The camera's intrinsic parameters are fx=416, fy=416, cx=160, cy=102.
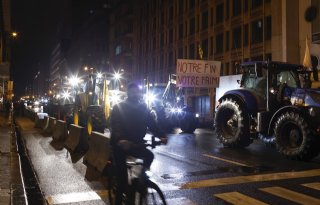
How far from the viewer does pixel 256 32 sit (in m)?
38.1

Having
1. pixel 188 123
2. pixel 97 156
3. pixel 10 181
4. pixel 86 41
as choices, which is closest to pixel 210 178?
pixel 97 156

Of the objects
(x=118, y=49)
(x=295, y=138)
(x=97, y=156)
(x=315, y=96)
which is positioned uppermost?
(x=118, y=49)

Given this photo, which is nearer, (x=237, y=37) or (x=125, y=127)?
(x=125, y=127)

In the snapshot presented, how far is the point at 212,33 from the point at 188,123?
Answer: 24.9 metres

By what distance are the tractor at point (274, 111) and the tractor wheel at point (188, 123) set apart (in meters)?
7.24

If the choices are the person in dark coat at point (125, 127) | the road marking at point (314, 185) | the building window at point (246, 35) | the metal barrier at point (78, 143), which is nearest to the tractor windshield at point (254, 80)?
the road marking at point (314, 185)

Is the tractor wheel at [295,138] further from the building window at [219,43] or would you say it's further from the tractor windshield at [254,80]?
the building window at [219,43]

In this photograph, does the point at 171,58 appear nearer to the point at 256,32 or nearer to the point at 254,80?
the point at 256,32

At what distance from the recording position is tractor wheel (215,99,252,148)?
13.6 meters

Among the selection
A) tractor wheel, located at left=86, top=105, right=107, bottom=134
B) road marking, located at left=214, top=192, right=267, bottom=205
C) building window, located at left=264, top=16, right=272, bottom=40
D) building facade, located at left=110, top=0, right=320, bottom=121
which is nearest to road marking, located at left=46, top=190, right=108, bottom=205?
road marking, located at left=214, top=192, right=267, bottom=205

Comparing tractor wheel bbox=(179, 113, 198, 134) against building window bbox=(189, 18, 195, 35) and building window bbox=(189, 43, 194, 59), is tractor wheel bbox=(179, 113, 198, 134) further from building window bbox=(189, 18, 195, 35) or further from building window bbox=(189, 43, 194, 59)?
building window bbox=(189, 18, 195, 35)

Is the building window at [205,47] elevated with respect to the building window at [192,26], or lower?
lower

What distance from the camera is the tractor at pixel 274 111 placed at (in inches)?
445

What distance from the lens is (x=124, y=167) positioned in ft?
19.5
